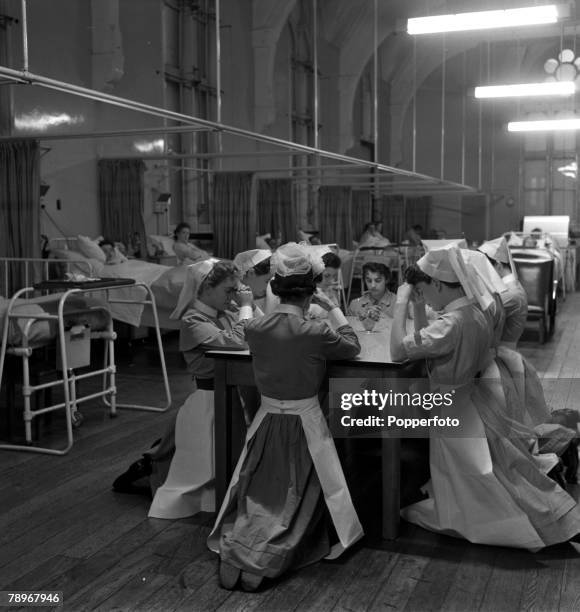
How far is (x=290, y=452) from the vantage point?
292 centimetres

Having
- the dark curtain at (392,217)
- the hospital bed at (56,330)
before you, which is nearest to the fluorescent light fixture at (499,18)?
the hospital bed at (56,330)

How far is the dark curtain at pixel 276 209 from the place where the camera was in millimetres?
11492

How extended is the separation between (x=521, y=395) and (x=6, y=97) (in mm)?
5900

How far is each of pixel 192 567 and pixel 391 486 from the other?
2.75ft

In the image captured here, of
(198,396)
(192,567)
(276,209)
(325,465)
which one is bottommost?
(192,567)

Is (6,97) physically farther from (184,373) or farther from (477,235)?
→ (477,235)

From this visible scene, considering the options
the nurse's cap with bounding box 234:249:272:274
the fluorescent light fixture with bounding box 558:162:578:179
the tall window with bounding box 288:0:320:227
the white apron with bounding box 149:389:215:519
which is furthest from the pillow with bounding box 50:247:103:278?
the fluorescent light fixture with bounding box 558:162:578:179

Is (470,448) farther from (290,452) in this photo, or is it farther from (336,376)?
(290,452)

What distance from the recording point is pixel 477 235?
768 inches

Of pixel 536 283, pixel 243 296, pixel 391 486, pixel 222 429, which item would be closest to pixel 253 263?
pixel 243 296

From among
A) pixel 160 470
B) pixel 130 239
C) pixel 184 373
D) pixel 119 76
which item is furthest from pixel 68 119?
pixel 160 470

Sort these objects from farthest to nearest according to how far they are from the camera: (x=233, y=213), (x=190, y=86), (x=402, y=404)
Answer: (x=190, y=86) < (x=233, y=213) < (x=402, y=404)

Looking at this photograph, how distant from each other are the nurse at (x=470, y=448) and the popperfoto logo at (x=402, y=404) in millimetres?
20

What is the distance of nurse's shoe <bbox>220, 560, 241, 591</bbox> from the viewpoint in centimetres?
270
